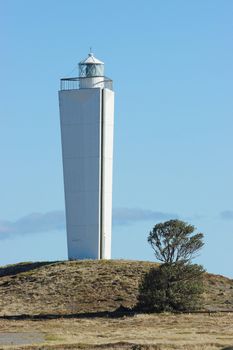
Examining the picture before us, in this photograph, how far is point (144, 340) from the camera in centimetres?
4759

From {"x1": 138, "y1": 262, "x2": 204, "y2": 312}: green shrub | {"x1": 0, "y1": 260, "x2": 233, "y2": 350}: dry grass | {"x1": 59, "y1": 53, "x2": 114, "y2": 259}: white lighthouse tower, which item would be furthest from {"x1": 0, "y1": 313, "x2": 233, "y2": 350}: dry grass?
{"x1": 59, "y1": 53, "x2": 114, "y2": 259}: white lighthouse tower

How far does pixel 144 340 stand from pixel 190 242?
18.9 meters

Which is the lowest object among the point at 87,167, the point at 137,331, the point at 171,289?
the point at 137,331

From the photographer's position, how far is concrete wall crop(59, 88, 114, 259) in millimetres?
78312

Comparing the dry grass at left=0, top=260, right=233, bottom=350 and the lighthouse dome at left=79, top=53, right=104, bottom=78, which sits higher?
Answer: the lighthouse dome at left=79, top=53, right=104, bottom=78

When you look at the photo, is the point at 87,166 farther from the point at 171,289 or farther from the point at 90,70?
the point at 171,289

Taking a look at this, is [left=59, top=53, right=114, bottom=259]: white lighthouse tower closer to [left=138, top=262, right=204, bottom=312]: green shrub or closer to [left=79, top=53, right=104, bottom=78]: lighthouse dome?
[left=79, top=53, right=104, bottom=78]: lighthouse dome

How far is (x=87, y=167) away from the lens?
78.4 m

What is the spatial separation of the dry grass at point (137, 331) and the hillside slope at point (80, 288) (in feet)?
21.3

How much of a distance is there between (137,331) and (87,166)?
2688 cm

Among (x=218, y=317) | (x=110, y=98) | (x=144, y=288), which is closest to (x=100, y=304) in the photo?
(x=144, y=288)

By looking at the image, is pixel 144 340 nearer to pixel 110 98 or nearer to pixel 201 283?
pixel 201 283

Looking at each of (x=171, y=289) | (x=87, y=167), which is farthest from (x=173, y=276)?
(x=87, y=167)

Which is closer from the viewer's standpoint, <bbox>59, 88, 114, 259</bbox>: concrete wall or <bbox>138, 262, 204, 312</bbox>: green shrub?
<bbox>138, 262, 204, 312</bbox>: green shrub
